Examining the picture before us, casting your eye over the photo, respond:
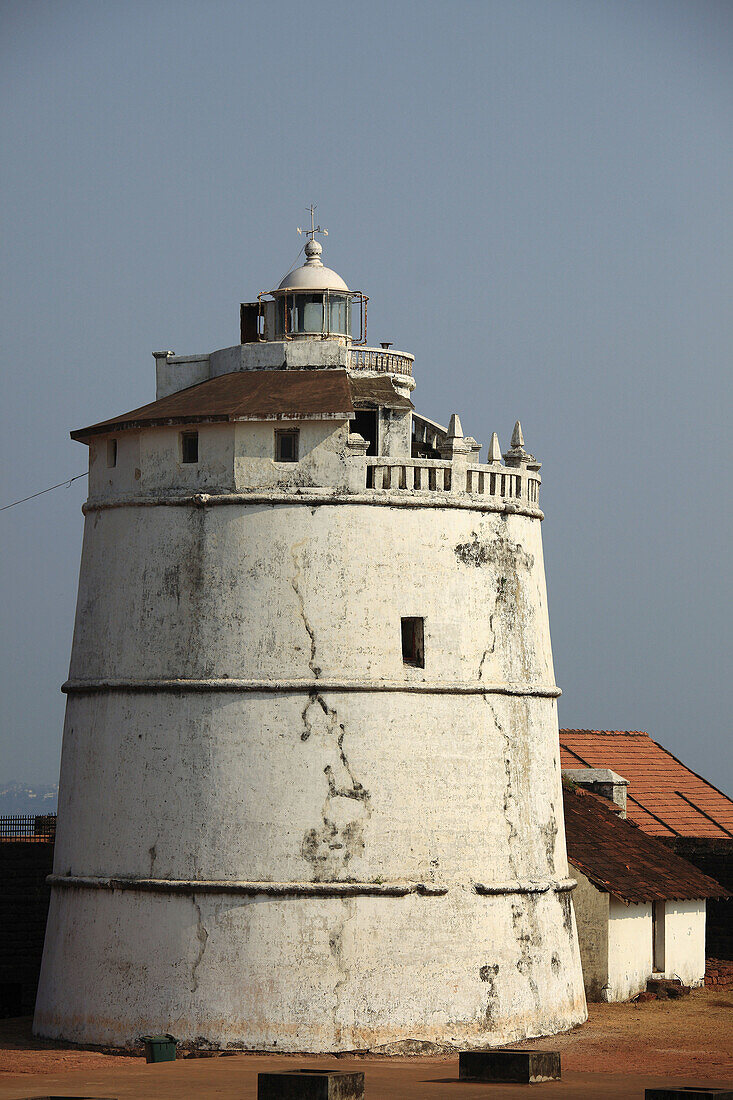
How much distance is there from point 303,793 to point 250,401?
5.92m

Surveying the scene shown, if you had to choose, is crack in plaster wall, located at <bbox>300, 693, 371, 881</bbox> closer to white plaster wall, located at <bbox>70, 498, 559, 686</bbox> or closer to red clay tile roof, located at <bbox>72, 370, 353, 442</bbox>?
white plaster wall, located at <bbox>70, 498, 559, 686</bbox>

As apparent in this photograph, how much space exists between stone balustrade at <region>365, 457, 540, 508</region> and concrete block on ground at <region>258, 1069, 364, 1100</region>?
9.17m

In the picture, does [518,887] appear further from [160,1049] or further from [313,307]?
[313,307]

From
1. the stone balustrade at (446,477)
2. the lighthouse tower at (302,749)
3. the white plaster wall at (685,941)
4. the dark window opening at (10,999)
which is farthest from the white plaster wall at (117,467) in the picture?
the white plaster wall at (685,941)

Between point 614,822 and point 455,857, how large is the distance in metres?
8.80

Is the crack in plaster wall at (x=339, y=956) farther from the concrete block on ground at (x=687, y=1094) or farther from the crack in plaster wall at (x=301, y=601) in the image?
the concrete block on ground at (x=687, y=1094)

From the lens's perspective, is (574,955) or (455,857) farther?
(574,955)

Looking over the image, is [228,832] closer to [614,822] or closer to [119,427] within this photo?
[119,427]

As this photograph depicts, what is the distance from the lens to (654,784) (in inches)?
1559

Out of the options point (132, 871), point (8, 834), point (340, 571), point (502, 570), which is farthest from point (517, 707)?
point (8, 834)

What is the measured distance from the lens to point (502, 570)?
2617 cm

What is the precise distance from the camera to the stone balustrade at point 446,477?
25.1 metres

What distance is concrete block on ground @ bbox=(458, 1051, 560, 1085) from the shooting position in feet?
69.4

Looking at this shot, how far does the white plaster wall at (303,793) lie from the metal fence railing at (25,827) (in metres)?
9.11
